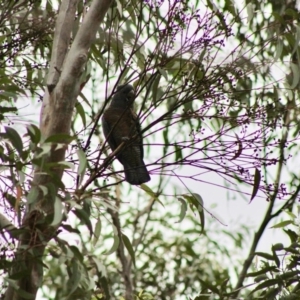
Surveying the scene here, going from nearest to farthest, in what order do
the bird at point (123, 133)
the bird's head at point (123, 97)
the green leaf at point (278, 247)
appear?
the green leaf at point (278, 247), the bird at point (123, 133), the bird's head at point (123, 97)

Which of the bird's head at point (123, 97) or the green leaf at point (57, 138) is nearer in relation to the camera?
the green leaf at point (57, 138)

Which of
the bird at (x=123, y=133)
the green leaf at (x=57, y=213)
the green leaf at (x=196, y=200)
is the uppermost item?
the bird at (x=123, y=133)

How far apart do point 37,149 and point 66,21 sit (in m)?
0.75

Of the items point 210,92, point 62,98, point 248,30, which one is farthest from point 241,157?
point 248,30

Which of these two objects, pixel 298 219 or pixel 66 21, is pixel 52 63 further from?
pixel 298 219

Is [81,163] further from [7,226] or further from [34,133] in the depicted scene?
[7,226]

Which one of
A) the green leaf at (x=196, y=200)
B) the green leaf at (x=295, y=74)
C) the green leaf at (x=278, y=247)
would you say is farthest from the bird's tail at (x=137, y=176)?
the green leaf at (x=295, y=74)

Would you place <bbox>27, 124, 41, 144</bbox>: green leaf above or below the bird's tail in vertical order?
below

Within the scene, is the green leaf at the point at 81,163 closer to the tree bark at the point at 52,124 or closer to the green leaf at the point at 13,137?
the tree bark at the point at 52,124

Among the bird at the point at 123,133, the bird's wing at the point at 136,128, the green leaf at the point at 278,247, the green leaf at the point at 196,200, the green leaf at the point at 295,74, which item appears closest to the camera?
the bird's wing at the point at 136,128

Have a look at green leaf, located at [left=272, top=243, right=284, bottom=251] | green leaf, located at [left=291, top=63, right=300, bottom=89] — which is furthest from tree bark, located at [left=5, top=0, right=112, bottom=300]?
green leaf, located at [left=272, top=243, right=284, bottom=251]

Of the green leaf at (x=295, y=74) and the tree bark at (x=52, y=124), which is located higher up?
the green leaf at (x=295, y=74)

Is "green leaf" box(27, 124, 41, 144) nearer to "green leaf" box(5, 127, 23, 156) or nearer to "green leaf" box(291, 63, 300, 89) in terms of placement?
"green leaf" box(5, 127, 23, 156)

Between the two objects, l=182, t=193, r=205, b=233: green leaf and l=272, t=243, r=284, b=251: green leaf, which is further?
l=272, t=243, r=284, b=251: green leaf
